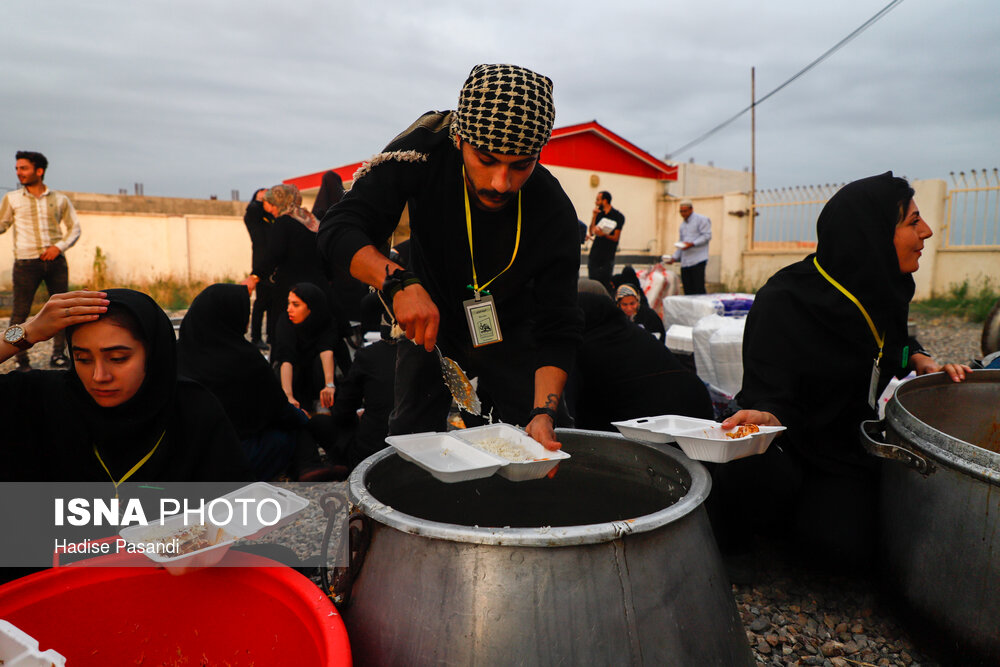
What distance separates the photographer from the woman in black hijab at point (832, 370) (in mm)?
2457

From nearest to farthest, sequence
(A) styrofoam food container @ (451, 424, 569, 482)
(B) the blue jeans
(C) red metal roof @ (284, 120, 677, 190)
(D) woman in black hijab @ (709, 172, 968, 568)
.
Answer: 1. (A) styrofoam food container @ (451, 424, 569, 482)
2. (D) woman in black hijab @ (709, 172, 968, 568)
3. (B) the blue jeans
4. (C) red metal roof @ (284, 120, 677, 190)

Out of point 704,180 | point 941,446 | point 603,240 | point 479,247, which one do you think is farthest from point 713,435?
point 704,180

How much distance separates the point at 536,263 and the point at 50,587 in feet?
5.14

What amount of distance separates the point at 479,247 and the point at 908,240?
1716 mm

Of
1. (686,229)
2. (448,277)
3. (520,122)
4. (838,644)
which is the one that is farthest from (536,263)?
(686,229)

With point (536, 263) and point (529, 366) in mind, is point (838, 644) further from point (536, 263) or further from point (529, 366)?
point (536, 263)

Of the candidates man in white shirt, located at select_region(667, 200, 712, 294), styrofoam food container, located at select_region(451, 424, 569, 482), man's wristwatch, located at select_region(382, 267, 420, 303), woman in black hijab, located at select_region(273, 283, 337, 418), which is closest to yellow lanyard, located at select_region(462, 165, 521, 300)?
man's wristwatch, located at select_region(382, 267, 420, 303)

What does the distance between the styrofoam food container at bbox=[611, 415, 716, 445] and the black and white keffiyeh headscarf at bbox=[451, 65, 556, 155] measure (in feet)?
2.67

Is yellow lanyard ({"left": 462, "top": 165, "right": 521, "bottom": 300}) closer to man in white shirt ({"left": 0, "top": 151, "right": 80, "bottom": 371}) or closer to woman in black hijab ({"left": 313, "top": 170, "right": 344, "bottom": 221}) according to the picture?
woman in black hijab ({"left": 313, "top": 170, "right": 344, "bottom": 221})

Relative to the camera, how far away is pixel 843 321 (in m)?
2.48

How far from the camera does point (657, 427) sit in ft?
6.56

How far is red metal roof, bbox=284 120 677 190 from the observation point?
1725 cm

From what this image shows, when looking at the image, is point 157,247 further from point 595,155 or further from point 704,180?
point 704,180

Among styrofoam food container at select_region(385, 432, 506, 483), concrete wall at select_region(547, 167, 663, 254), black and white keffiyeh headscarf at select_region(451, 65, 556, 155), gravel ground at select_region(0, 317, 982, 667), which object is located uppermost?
concrete wall at select_region(547, 167, 663, 254)
